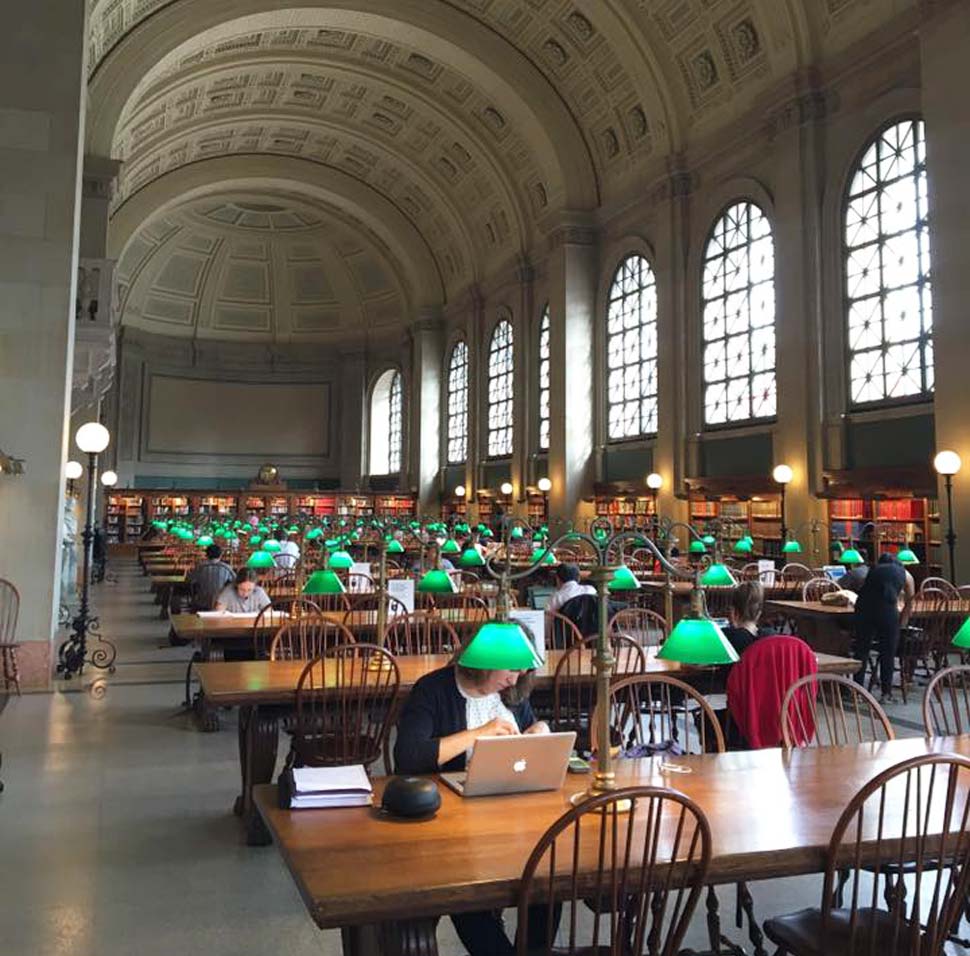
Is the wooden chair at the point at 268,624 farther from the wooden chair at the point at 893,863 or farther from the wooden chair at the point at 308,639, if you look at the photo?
the wooden chair at the point at 893,863

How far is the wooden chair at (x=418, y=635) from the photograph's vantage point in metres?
6.25

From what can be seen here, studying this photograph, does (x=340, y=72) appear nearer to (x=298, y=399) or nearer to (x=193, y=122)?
(x=193, y=122)

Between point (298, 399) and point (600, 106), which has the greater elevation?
point (600, 106)

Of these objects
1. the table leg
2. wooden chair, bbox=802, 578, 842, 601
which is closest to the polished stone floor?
the table leg

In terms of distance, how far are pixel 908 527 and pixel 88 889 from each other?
12.2 m

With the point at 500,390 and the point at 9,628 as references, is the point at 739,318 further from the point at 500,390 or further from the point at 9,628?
the point at 9,628

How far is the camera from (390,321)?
33.8 meters

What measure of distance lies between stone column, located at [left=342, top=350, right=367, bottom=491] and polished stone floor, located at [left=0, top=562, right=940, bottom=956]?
27273 millimetres

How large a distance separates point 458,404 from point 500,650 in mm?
27054

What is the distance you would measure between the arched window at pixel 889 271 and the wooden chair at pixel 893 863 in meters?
11.5

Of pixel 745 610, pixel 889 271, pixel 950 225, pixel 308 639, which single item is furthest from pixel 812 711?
pixel 889 271

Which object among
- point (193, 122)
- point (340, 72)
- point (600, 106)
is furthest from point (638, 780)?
point (193, 122)

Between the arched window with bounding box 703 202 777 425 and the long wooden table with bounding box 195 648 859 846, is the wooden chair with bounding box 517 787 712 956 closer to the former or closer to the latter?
the long wooden table with bounding box 195 648 859 846

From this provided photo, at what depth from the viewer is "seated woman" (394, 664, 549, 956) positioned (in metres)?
3.14
